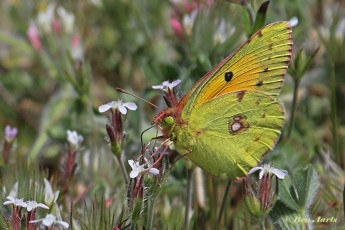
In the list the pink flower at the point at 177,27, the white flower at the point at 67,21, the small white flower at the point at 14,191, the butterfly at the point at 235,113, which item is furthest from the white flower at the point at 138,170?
the white flower at the point at 67,21

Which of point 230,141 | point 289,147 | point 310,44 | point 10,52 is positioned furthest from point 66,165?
point 10,52

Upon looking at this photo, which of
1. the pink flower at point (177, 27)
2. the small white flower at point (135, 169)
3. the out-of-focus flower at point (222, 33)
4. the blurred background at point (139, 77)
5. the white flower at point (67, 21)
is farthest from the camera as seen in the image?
the white flower at point (67, 21)

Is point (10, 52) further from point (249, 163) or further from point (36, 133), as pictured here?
point (249, 163)

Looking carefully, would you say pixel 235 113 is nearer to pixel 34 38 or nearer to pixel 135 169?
pixel 135 169

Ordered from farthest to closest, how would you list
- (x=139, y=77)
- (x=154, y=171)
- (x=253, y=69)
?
(x=139, y=77)
(x=253, y=69)
(x=154, y=171)

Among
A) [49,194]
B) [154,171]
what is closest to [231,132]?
[154,171]

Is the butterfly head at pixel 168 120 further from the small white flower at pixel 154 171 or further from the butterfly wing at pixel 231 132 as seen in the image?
the small white flower at pixel 154 171

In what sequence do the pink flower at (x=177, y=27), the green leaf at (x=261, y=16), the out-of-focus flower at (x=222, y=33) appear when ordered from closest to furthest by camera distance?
1. the green leaf at (x=261, y=16)
2. the out-of-focus flower at (x=222, y=33)
3. the pink flower at (x=177, y=27)
